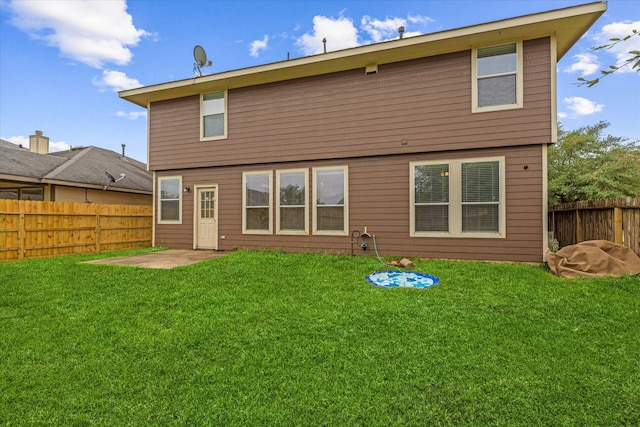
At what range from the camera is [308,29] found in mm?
11391

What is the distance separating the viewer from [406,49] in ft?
22.3

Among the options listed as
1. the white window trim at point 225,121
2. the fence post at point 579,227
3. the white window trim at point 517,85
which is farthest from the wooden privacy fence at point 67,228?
the fence post at point 579,227

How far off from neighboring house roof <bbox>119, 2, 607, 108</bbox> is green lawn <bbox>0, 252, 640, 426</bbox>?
473 cm

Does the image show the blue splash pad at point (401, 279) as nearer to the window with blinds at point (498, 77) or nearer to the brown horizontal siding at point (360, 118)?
the brown horizontal siding at point (360, 118)

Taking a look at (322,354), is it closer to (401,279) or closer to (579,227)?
(401,279)

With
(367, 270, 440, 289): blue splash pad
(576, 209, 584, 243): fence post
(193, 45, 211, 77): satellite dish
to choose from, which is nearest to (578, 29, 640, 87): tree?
(367, 270, 440, 289): blue splash pad

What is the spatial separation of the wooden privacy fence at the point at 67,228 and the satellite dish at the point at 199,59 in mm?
4739

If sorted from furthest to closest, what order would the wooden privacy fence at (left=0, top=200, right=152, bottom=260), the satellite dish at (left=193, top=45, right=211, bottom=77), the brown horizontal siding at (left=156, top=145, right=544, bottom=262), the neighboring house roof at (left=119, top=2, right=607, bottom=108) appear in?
the satellite dish at (left=193, top=45, right=211, bottom=77) < the wooden privacy fence at (left=0, top=200, right=152, bottom=260) < the brown horizontal siding at (left=156, top=145, right=544, bottom=262) < the neighboring house roof at (left=119, top=2, right=607, bottom=108)

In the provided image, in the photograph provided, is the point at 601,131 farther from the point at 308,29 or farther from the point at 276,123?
the point at 276,123

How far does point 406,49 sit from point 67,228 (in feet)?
31.8

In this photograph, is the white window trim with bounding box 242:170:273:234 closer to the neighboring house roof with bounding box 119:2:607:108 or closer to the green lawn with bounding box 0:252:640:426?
the neighboring house roof with bounding box 119:2:607:108

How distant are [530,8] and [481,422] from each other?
8.20 meters

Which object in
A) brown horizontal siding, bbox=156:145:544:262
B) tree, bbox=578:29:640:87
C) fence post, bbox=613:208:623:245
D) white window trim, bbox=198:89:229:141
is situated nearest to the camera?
tree, bbox=578:29:640:87

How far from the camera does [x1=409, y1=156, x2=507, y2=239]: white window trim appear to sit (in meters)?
6.38
